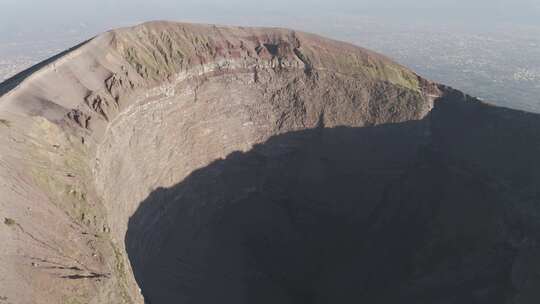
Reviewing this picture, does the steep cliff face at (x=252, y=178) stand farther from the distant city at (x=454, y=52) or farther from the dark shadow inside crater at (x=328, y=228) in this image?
the distant city at (x=454, y=52)

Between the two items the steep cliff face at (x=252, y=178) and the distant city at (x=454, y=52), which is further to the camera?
the distant city at (x=454, y=52)

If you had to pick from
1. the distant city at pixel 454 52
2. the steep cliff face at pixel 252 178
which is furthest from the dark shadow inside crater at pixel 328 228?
the distant city at pixel 454 52

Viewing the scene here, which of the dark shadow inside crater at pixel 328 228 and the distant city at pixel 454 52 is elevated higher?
the dark shadow inside crater at pixel 328 228

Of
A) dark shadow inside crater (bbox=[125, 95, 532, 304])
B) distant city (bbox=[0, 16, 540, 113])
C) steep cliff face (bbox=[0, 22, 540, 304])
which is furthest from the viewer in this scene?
distant city (bbox=[0, 16, 540, 113])

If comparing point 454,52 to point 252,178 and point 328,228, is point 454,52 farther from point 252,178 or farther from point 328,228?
point 252,178

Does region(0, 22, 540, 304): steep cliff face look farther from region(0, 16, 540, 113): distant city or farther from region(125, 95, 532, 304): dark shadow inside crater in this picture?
region(0, 16, 540, 113): distant city

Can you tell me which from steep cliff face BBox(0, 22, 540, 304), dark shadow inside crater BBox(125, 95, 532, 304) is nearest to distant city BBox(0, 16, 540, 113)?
steep cliff face BBox(0, 22, 540, 304)
